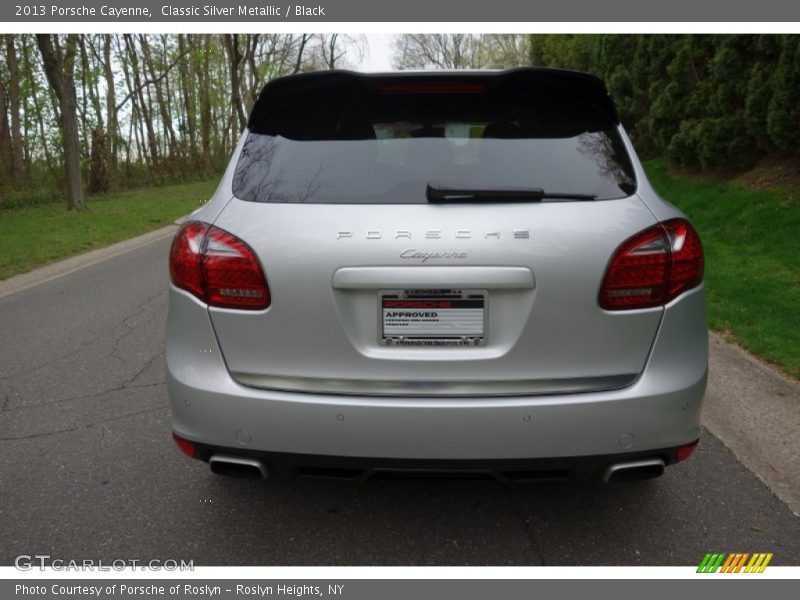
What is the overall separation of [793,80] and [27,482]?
9188 millimetres

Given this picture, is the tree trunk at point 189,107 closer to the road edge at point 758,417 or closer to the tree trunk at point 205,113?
the tree trunk at point 205,113

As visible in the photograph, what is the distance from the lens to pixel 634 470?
231 centimetres

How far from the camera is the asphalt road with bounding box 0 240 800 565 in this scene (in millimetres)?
2602

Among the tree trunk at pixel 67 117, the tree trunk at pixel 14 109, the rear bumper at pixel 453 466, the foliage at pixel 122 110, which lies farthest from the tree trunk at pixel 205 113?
the rear bumper at pixel 453 466

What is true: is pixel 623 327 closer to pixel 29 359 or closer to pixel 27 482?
pixel 27 482

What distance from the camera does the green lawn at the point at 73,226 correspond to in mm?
10320

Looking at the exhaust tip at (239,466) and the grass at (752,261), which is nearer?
the exhaust tip at (239,466)

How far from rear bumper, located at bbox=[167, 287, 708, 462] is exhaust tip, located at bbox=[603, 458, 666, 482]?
0.12 feet

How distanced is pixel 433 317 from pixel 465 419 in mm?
341

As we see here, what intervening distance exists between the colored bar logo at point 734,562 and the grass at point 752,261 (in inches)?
82.2

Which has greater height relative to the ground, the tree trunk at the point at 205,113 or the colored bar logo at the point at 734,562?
the colored bar logo at the point at 734,562

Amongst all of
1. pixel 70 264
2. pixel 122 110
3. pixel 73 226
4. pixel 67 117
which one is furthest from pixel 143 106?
pixel 70 264

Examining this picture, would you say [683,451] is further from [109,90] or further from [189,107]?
[189,107]

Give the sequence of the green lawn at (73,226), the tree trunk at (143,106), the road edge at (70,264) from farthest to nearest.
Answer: the tree trunk at (143,106), the green lawn at (73,226), the road edge at (70,264)
